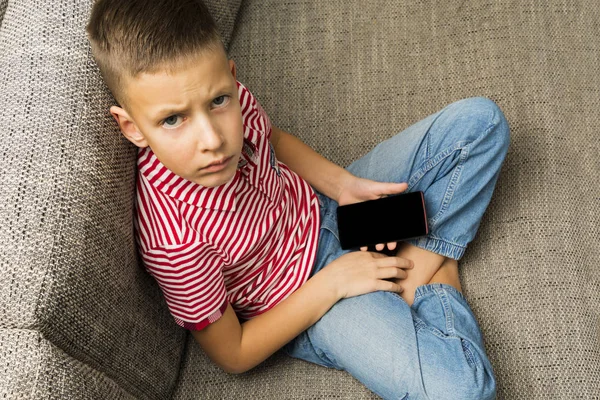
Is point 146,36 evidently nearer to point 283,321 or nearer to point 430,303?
point 283,321

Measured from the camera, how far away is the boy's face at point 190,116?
749 mm

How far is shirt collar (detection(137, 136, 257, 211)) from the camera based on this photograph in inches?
34.1

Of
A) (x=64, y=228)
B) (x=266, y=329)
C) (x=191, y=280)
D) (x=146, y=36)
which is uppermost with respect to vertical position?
(x=146, y=36)

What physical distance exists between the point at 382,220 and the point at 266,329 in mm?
257

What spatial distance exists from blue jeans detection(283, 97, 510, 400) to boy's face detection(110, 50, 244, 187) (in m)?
0.34

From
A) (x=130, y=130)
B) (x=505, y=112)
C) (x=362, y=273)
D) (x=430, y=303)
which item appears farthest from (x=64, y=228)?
(x=505, y=112)

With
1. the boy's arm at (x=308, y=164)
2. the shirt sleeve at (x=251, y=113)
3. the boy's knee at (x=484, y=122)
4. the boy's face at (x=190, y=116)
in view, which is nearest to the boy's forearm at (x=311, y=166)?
the boy's arm at (x=308, y=164)

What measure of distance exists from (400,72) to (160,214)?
630 mm

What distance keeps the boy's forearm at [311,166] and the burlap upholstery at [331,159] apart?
3.8 inches

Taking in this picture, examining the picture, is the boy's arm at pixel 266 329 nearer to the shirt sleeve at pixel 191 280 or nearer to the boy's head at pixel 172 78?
the shirt sleeve at pixel 191 280

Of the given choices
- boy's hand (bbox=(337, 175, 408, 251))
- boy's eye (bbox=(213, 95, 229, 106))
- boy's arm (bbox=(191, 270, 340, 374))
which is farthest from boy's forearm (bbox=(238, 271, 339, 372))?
boy's eye (bbox=(213, 95, 229, 106))

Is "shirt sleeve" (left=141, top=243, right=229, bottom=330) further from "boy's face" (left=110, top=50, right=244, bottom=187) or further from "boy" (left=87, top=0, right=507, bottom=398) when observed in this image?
"boy's face" (left=110, top=50, right=244, bottom=187)

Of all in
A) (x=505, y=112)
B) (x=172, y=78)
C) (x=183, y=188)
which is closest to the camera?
(x=172, y=78)

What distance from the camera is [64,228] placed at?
2.52 ft
